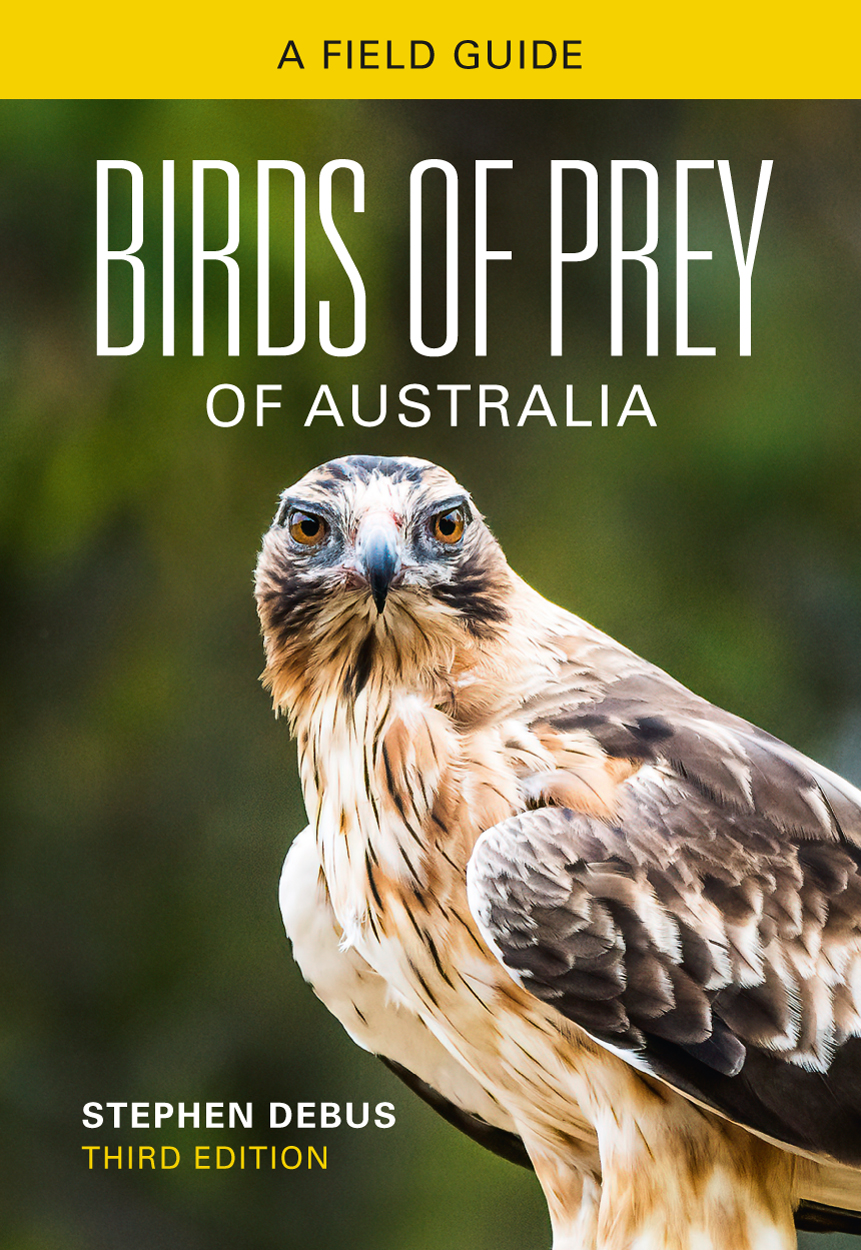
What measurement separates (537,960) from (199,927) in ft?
7.13

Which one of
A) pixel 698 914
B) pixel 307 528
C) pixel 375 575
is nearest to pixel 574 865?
pixel 698 914

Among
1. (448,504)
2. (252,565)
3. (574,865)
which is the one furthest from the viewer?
(252,565)

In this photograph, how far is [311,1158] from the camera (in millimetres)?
3686

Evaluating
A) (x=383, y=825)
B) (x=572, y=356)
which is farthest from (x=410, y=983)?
(x=572, y=356)

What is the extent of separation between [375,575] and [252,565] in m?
1.75

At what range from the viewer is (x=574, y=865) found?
1.76m

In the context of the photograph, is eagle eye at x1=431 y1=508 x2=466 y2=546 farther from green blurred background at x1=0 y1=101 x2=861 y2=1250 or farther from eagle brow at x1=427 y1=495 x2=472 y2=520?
green blurred background at x1=0 y1=101 x2=861 y2=1250

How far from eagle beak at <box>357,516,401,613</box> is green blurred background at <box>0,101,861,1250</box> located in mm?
1609

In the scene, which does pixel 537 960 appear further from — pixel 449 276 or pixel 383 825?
pixel 449 276

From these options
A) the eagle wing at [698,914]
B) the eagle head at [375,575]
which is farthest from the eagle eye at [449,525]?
the eagle wing at [698,914]

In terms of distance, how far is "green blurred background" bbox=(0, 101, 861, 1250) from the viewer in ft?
11.2

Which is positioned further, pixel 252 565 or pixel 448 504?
pixel 252 565

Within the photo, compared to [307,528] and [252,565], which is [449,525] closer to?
[307,528]

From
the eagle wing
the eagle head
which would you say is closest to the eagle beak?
the eagle head
